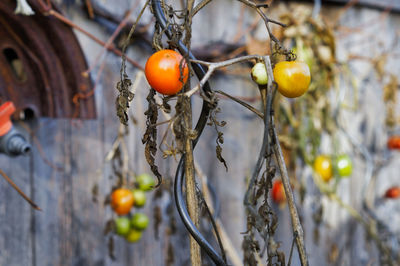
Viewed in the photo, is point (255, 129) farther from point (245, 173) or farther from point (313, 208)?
point (313, 208)

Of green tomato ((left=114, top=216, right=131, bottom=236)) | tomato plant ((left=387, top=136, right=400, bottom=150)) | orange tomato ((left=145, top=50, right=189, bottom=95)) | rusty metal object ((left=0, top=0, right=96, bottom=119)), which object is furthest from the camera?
tomato plant ((left=387, top=136, right=400, bottom=150))

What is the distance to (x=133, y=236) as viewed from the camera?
106 centimetres

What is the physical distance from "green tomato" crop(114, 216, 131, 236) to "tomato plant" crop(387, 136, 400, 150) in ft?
3.61

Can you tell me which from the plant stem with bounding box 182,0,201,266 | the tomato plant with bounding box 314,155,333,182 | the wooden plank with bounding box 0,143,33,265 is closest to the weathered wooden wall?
the wooden plank with bounding box 0,143,33,265

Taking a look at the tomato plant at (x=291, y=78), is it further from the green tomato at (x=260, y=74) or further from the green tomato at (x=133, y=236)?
the green tomato at (x=133, y=236)

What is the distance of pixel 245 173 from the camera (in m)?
1.36

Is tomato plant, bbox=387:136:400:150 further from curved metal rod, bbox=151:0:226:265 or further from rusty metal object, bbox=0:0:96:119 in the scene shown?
curved metal rod, bbox=151:0:226:265

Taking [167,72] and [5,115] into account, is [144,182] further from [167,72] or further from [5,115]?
[167,72]

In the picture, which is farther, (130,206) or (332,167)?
(332,167)

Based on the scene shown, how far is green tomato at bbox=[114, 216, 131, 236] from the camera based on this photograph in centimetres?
102

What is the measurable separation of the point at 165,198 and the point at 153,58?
87cm

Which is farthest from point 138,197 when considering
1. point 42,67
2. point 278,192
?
point 278,192

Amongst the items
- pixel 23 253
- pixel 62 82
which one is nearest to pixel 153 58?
pixel 62 82

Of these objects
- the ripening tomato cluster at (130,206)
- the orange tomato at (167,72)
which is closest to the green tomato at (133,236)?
the ripening tomato cluster at (130,206)
